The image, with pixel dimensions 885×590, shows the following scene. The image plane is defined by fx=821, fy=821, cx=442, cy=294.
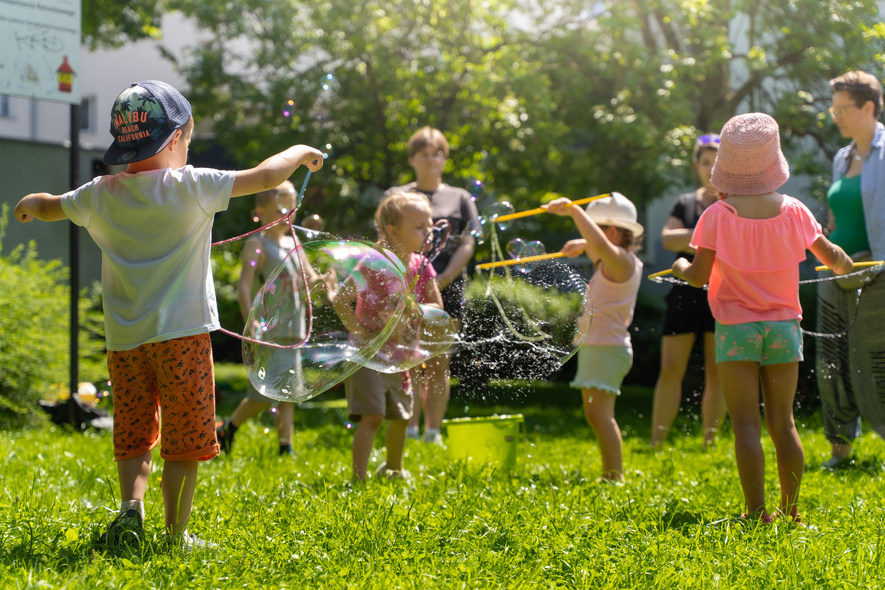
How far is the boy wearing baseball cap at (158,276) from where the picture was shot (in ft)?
8.35

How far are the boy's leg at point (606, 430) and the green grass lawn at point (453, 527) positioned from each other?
120 millimetres

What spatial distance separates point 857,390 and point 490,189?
565cm

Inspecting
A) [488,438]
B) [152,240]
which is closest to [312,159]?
[152,240]

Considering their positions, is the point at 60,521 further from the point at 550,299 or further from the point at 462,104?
the point at 462,104

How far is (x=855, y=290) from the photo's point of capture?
12.5ft

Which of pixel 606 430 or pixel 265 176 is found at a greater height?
pixel 265 176

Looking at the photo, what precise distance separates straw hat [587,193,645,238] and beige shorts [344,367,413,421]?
1.18 meters

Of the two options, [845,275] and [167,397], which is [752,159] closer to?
[845,275]

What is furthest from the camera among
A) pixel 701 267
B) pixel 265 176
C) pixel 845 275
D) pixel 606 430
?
pixel 606 430

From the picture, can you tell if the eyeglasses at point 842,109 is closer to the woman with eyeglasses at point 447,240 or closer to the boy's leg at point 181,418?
the woman with eyeglasses at point 447,240

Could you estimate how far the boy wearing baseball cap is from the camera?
2.54 meters

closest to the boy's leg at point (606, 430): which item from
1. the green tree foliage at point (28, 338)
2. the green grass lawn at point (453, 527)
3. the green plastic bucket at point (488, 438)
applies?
the green grass lawn at point (453, 527)

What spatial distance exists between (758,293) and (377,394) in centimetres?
162

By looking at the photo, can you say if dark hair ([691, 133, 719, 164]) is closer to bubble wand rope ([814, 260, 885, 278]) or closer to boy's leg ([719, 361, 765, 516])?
bubble wand rope ([814, 260, 885, 278])
